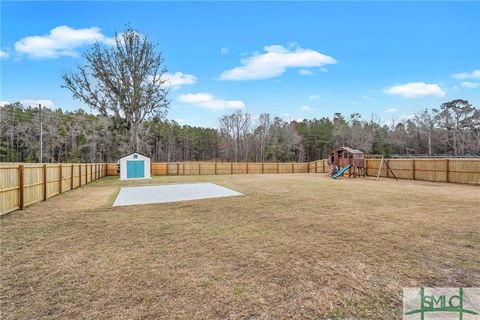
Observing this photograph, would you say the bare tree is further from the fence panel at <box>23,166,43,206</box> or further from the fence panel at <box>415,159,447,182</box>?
the fence panel at <box>415,159,447,182</box>

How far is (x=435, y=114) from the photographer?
42250 millimetres

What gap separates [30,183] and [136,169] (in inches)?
522

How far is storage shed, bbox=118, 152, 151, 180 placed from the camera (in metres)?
20.0

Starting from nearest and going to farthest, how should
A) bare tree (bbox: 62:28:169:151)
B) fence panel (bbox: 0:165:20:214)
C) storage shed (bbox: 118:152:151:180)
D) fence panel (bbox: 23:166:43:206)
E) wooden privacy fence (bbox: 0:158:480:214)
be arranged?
fence panel (bbox: 0:165:20:214) < wooden privacy fence (bbox: 0:158:480:214) < fence panel (bbox: 23:166:43:206) < storage shed (bbox: 118:152:151:180) < bare tree (bbox: 62:28:169:151)

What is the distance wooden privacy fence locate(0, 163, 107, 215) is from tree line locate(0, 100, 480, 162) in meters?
21.1

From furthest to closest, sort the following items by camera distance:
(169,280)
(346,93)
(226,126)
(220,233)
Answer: (226,126) < (346,93) < (220,233) < (169,280)

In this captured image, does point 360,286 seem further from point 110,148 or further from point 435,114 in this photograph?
point 435,114

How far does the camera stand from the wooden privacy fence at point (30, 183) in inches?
243

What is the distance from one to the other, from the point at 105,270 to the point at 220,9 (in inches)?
436

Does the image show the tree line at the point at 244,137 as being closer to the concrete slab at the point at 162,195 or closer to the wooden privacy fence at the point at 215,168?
the wooden privacy fence at the point at 215,168

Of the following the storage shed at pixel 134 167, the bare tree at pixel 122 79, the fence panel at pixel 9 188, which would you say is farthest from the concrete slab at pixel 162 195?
the bare tree at pixel 122 79

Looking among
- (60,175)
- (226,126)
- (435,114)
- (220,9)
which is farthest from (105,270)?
(435,114)

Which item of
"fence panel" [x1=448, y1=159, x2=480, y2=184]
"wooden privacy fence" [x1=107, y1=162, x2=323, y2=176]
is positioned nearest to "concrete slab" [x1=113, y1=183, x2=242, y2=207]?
"fence panel" [x1=448, y1=159, x2=480, y2=184]

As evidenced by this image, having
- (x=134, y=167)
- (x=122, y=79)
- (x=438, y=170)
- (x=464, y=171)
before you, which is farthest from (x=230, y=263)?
(x=122, y=79)
